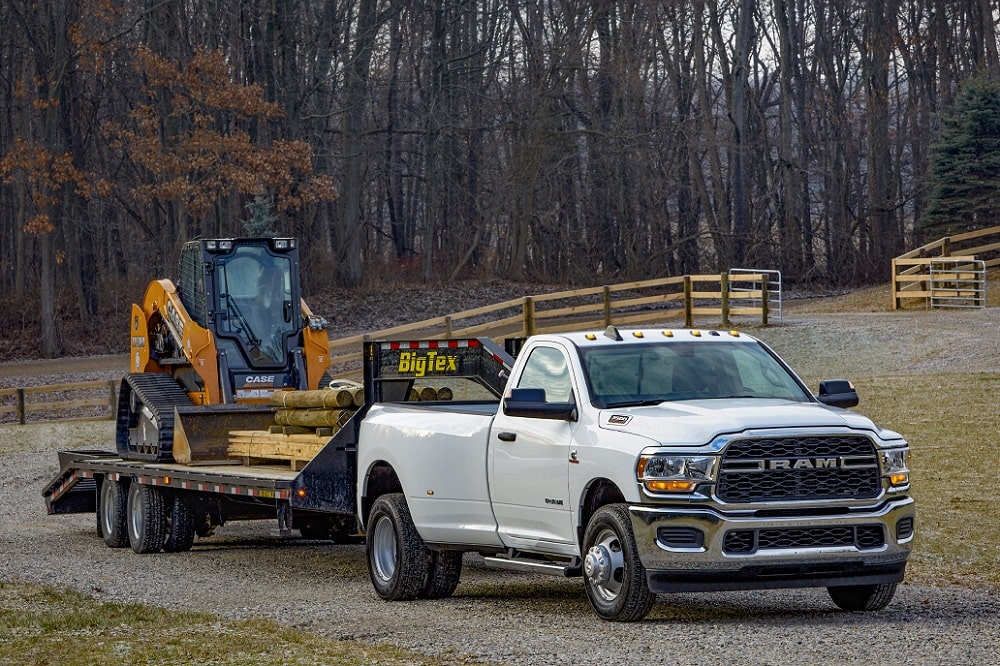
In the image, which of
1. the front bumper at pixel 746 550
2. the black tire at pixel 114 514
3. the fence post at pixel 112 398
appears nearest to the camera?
the front bumper at pixel 746 550

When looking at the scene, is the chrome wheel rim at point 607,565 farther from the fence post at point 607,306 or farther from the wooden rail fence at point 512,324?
the fence post at point 607,306

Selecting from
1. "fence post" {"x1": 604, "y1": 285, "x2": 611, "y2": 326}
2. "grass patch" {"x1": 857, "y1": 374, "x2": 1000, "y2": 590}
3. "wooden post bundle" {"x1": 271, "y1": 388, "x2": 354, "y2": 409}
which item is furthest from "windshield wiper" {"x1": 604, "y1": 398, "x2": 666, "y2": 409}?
"fence post" {"x1": 604, "y1": 285, "x2": 611, "y2": 326}

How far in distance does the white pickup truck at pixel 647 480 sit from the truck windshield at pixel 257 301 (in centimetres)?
775

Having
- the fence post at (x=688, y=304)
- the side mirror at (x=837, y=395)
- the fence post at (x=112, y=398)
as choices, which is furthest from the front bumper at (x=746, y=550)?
the fence post at (x=688, y=304)

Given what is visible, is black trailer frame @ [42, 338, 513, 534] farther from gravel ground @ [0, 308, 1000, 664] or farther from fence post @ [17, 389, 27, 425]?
fence post @ [17, 389, 27, 425]

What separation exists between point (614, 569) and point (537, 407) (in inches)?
48.1

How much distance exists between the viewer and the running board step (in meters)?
10.0

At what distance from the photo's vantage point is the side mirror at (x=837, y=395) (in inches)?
404

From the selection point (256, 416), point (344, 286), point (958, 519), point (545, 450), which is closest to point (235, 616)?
point (545, 450)

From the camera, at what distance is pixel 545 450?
33.4 feet

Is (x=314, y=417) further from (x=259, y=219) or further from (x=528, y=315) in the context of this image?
(x=259, y=219)

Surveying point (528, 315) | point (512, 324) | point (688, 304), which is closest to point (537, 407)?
point (528, 315)

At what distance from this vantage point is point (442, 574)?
11352 mm

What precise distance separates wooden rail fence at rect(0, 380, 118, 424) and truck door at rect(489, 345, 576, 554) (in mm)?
21451
